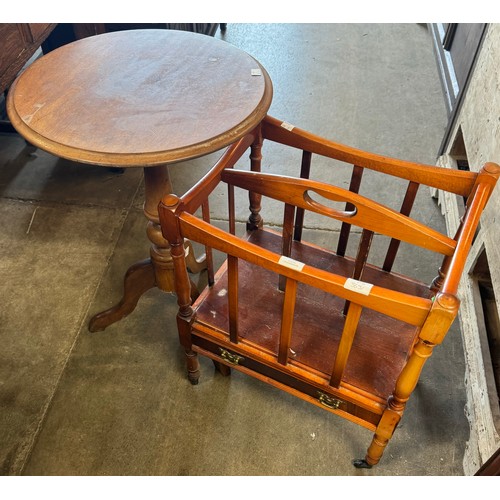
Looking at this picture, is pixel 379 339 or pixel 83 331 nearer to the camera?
pixel 379 339

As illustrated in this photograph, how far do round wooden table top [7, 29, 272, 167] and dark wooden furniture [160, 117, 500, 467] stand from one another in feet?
0.31

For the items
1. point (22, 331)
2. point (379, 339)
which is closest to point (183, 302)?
point (379, 339)

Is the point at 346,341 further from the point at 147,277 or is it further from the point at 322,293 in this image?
the point at 147,277

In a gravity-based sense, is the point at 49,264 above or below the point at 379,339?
below

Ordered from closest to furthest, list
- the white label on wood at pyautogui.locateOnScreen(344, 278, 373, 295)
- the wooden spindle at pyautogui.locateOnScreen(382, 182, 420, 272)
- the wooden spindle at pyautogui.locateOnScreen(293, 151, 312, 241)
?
the white label on wood at pyautogui.locateOnScreen(344, 278, 373, 295), the wooden spindle at pyautogui.locateOnScreen(382, 182, 420, 272), the wooden spindle at pyautogui.locateOnScreen(293, 151, 312, 241)

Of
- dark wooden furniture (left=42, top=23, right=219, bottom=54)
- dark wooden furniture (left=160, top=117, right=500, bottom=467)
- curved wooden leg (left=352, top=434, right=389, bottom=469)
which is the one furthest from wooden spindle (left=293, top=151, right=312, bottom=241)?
dark wooden furniture (left=42, top=23, right=219, bottom=54)

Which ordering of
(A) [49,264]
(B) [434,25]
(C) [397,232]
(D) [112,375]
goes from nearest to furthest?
(C) [397,232]
(D) [112,375]
(A) [49,264]
(B) [434,25]

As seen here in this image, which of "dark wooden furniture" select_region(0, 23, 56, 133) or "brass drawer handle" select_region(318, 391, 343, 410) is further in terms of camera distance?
"dark wooden furniture" select_region(0, 23, 56, 133)

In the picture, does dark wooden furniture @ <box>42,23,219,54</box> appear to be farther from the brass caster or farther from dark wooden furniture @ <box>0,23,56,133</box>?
the brass caster

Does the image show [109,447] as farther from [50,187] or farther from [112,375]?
[50,187]

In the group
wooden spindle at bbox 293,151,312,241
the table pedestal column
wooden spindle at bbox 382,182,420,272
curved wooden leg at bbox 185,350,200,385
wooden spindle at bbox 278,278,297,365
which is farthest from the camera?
the table pedestal column

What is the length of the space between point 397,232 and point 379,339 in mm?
321

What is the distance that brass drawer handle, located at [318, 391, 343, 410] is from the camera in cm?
129

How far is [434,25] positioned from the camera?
366cm
